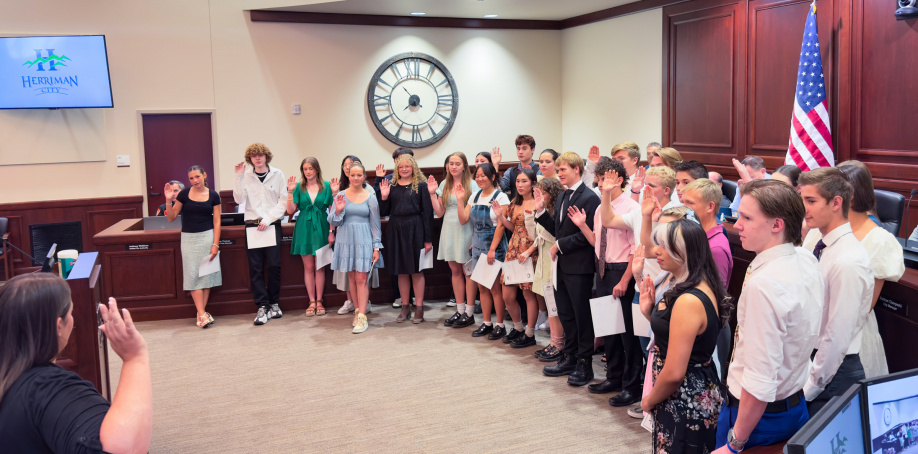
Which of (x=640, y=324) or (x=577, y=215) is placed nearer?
(x=640, y=324)

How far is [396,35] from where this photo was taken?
9.64 meters

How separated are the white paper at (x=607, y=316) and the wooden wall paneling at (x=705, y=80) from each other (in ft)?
12.2

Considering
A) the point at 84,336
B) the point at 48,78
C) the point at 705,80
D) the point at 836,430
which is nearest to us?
the point at 836,430

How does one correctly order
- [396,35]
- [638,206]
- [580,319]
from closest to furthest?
[638,206] < [580,319] < [396,35]

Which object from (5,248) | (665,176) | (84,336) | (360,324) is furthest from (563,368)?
(5,248)

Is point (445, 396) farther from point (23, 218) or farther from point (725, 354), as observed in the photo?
point (23, 218)

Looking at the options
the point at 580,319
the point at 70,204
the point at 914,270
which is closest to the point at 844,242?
the point at 914,270

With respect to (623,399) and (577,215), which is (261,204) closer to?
(577,215)

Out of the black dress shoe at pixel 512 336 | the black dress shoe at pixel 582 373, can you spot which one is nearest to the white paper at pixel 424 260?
the black dress shoe at pixel 512 336

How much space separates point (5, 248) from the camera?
796 cm

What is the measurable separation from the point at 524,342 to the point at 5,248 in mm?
5905

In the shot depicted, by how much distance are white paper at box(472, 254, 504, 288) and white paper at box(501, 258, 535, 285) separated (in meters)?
0.16

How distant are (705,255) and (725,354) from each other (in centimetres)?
110

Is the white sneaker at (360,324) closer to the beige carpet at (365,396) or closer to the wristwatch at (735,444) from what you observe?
the beige carpet at (365,396)
